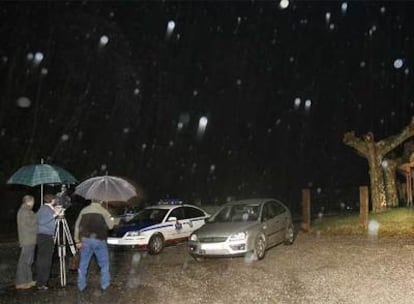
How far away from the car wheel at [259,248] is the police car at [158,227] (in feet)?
10.4

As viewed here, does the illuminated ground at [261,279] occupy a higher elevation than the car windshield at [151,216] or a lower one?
lower

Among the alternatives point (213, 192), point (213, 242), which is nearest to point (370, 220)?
point (213, 242)

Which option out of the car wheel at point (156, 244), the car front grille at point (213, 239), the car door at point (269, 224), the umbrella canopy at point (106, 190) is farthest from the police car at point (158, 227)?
the umbrella canopy at point (106, 190)

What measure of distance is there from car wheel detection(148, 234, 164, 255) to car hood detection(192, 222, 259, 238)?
6.18 feet

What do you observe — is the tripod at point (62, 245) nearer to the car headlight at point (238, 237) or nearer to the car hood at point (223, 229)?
the car hood at point (223, 229)

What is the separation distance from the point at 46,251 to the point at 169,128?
23.4 metres

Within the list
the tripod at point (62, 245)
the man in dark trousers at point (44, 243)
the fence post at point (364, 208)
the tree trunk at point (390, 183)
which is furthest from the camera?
the tree trunk at point (390, 183)

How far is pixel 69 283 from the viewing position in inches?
399

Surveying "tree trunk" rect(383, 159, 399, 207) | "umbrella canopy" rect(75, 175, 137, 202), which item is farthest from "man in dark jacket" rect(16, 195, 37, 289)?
"tree trunk" rect(383, 159, 399, 207)

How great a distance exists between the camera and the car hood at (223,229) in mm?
11953

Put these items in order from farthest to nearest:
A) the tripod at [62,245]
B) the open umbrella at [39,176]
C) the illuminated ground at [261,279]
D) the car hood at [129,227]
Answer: the car hood at [129,227], the open umbrella at [39,176], the tripod at [62,245], the illuminated ground at [261,279]

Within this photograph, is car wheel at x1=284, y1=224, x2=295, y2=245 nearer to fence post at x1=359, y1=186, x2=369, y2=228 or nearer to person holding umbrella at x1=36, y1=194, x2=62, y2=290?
fence post at x1=359, y1=186, x2=369, y2=228

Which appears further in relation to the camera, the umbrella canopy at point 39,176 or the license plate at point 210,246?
the license plate at point 210,246

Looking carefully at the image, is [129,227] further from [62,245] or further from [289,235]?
[289,235]
